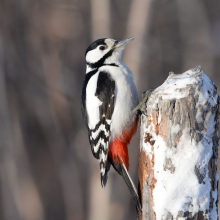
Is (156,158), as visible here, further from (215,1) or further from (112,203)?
(215,1)

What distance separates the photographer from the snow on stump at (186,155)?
60.6 inches

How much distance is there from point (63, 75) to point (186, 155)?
5476 millimetres

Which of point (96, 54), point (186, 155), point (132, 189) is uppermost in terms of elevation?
point (96, 54)

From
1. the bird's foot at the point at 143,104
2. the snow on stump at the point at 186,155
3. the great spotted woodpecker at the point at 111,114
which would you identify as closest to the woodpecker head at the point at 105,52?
the great spotted woodpecker at the point at 111,114

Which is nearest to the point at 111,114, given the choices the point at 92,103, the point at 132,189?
the point at 92,103

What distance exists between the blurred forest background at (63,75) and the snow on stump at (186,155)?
15.5ft

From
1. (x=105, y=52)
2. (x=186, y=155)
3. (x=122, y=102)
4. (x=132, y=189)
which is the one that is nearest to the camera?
(x=186, y=155)

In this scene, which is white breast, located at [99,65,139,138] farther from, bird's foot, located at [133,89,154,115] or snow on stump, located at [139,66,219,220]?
snow on stump, located at [139,66,219,220]

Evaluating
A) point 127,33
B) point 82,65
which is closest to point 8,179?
point 82,65

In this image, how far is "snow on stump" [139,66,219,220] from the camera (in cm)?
154

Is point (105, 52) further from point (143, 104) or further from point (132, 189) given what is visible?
point (132, 189)

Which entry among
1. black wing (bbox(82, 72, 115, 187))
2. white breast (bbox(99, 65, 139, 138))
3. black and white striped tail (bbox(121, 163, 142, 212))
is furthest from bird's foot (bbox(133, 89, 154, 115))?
black and white striped tail (bbox(121, 163, 142, 212))

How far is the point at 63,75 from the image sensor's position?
671 centimetres

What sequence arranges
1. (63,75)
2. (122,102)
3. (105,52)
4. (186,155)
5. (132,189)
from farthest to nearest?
1. (63,75)
2. (105,52)
3. (122,102)
4. (132,189)
5. (186,155)
